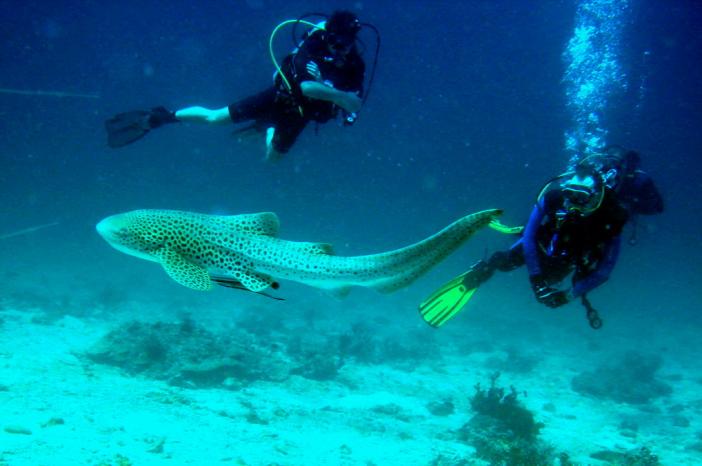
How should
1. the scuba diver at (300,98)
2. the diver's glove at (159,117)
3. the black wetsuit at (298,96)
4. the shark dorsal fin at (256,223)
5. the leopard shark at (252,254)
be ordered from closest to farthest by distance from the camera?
1. the leopard shark at (252,254)
2. the shark dorsal fin at (256,223)
3. the scuba diver at (300,98)
4. the black wetsuit at (298,96)
5. the diver's glove at (159,117)

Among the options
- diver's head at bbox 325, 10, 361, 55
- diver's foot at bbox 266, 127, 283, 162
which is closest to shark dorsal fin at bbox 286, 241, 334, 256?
diver's head at bbox 325, 10, 361, 55

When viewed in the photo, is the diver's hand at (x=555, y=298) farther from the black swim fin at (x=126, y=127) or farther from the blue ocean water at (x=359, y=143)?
the blue ocean water at (x=359, y=143)

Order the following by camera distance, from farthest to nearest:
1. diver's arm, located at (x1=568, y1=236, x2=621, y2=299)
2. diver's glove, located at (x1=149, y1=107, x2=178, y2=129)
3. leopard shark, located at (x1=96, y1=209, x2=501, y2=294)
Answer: diver's glove, located at (x1=149, y1=107, x2=178, y2=129) < diver's arm, located at (x1=568, y1=236, x2=621, y2=299) < leopard shark, located at (x1=96, y1=209, x2=501, y2=294)

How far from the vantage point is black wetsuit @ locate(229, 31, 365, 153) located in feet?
20.0

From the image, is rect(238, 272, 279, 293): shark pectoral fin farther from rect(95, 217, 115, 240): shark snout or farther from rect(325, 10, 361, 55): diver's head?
rect(325, 10, 361, 55): diver's head

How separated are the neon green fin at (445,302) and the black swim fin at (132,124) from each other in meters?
5.58

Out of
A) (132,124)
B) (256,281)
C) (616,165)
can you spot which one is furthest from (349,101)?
(616,165)

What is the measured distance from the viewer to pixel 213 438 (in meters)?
7.86

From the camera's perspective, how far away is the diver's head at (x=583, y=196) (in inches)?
231

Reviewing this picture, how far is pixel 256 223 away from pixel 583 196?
4658 mm

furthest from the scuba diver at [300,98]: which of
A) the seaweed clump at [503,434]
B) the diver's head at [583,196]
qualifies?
the seaweed clump at [503,434]

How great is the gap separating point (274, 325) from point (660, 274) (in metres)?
96.6

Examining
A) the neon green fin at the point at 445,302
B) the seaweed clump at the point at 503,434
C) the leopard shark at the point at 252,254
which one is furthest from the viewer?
the seaweed clump at the point at 503,434

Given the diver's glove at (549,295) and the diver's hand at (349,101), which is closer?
the diver's hand at (349,101)
